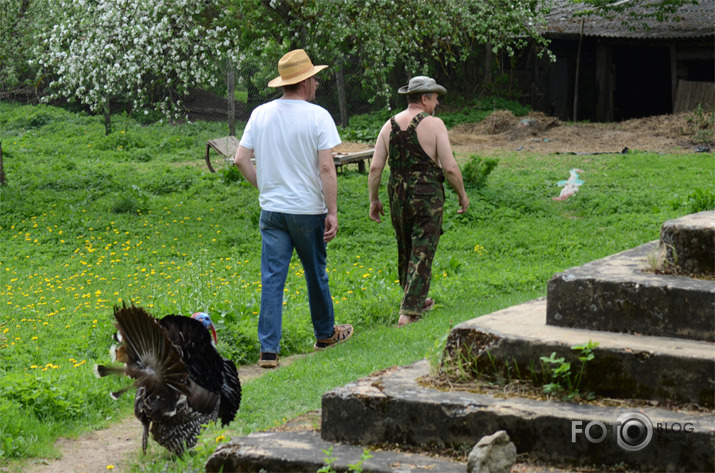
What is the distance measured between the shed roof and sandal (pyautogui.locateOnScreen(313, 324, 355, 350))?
16396 millimetres

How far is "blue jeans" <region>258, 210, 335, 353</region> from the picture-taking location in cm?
593

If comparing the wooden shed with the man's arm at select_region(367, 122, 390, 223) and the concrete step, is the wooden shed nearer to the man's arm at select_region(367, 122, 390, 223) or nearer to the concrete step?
the man's arm at select_region(367, 122, 390, 223)

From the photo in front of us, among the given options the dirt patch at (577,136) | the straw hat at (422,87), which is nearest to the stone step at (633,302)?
the straw hat at (422,87)

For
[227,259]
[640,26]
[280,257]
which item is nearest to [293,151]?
[280,257]

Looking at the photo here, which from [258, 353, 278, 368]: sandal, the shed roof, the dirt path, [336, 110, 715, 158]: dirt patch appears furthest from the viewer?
the shed roof

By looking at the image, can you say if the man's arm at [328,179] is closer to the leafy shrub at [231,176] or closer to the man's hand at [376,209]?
the man's hand at [376,209]

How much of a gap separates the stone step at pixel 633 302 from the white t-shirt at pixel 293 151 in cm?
234

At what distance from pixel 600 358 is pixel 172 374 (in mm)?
2069

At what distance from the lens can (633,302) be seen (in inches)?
150

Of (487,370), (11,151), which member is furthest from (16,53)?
(487,370)

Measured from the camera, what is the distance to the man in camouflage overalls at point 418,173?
6.77m

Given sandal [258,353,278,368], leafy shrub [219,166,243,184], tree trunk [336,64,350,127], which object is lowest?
sandal [258,353,278,368]

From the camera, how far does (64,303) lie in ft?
28.1

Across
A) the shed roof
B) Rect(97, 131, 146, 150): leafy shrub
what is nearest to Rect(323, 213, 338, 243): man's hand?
Rect(97, 131, 146, 150): leafy shrub
